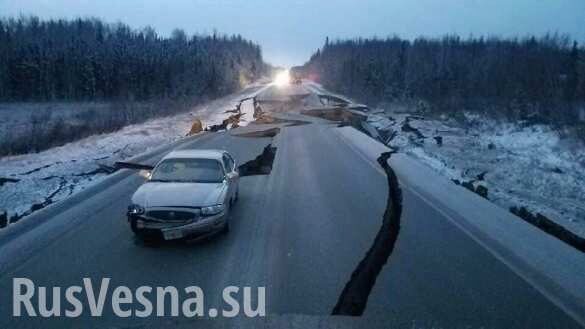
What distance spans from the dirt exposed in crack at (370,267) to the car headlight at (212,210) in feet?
8.43

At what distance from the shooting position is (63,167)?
18.3m

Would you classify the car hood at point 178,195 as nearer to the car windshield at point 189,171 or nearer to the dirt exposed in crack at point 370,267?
the car windshield at point 189,171

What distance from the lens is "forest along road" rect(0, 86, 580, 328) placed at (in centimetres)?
569

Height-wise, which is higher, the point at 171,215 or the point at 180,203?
the point at 180,203

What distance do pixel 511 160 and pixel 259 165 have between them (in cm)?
1405

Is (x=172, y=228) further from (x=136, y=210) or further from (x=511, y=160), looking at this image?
(x=511, y=160)

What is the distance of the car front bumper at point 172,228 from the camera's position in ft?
25.5

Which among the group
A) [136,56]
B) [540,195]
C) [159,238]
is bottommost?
[540,195]

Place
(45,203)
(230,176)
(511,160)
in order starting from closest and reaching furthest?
(230,176) → (45,203) → (511,160)

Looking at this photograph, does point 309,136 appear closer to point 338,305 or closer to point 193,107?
point 338,305

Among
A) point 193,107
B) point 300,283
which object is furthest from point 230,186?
point 193,107

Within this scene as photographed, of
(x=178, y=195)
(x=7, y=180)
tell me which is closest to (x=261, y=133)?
(x=7, y=180)

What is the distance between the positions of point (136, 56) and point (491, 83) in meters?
56.8

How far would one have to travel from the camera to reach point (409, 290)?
21.0 feet
